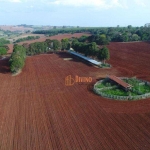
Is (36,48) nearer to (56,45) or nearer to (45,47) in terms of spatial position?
(45,47)

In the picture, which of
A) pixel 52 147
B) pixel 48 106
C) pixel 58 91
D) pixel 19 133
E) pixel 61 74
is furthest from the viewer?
pixel 61 74

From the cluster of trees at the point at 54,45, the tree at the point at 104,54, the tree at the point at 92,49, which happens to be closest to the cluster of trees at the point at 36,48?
the cluster of trees at the point at 54,45

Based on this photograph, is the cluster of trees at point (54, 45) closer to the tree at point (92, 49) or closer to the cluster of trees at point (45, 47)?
the cluster of trees at point (45, 47)

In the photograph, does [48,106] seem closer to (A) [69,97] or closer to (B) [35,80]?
(A) [69,97]

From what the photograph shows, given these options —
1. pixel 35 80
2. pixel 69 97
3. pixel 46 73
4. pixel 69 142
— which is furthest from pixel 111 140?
pixel 46 73

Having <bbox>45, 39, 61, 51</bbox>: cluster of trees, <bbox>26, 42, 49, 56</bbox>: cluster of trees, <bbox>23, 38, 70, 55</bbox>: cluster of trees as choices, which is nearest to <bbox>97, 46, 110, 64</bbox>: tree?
<bbox>45, 39, 61, 51</bbox>: cluster of trees

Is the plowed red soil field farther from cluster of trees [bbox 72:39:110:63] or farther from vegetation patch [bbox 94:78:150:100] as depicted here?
cluster of trees [bbox 72:39:110:63]

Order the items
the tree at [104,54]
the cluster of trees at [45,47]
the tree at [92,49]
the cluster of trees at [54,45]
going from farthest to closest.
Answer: the cluster of trees at [54,45]
the cluster of trees at [45,47]
the tree at [92,49]
the tree at [104,54]

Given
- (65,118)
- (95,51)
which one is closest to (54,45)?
(95,51)
